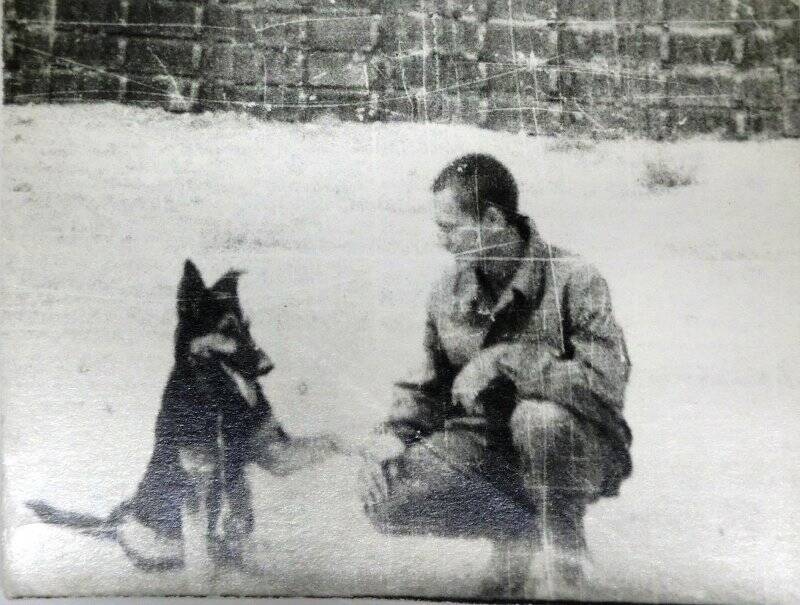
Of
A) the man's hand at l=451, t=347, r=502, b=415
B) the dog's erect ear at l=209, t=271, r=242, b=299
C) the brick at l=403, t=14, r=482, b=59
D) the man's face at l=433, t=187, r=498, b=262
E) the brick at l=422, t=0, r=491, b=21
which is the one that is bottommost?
the man's hand at l=451, t=347, r=502, b=415

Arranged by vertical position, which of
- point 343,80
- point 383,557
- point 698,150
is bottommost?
point 383,557

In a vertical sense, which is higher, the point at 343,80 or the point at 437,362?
the point at 343,80

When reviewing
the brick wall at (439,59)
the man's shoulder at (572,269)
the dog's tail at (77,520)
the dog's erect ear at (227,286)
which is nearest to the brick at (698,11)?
the brick wall at (439,59)

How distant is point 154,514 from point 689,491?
107 centimetres

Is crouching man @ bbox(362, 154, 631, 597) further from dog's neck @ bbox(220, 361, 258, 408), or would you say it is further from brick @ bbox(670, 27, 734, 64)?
brick @ bbox(670, 27, 734, 64)

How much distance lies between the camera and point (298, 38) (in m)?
1.28

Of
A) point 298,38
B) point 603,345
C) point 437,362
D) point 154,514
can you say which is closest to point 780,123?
point 603,345

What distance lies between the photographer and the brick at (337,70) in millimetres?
1272

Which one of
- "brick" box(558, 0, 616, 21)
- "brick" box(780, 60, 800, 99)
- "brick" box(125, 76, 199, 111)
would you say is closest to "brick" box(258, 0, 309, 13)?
"brick" box(125, 76, 199, 111)

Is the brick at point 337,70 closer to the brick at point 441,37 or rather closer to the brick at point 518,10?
the brick at point 441,37

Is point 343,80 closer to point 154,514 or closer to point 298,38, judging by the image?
point 298,38

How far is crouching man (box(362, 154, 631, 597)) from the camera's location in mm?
1215

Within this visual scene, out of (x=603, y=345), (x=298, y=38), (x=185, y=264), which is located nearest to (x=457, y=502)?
(x=603, y=345)

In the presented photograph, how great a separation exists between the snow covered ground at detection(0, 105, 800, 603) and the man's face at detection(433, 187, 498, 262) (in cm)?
3
